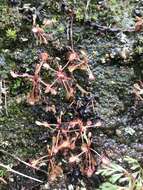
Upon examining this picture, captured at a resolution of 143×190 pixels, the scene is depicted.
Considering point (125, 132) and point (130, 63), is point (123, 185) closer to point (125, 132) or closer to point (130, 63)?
point (125, 132)

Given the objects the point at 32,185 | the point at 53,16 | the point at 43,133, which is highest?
the point at 53,16

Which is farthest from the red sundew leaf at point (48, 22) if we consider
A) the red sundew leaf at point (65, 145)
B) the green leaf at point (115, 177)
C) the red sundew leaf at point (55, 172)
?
the green leaf at point (115, 177)

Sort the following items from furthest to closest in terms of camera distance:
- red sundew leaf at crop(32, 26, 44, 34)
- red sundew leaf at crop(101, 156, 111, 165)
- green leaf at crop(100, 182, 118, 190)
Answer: red sundew leaf at crop(32, 26, 44, 34) → red sundew leaf at crop(101, 156, 111, 165) → green leaf at crop(100, 182, 118, 190)

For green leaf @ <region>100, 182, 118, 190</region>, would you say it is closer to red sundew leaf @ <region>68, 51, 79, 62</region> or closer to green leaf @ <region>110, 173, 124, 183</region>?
green leaf @ <region>110, 173, 124, 183</region>

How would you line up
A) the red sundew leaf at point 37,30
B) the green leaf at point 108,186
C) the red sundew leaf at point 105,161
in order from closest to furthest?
the green leaf at point 108,186 < the red sundew leaf at point 105,161 < the red sundew leaf at point 37,30

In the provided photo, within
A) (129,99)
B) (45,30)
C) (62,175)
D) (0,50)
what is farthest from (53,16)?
(62,175)

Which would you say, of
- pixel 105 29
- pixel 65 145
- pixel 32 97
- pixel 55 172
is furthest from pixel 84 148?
pixel 105 29

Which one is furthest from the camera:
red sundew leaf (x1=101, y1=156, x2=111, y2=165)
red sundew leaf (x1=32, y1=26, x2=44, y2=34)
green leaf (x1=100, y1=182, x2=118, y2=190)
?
red sundew leaf (x1=32, y1=26, x2=44, y2=34)

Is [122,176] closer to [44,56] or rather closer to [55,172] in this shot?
[55,172]

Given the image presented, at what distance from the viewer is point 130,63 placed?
4.38 m

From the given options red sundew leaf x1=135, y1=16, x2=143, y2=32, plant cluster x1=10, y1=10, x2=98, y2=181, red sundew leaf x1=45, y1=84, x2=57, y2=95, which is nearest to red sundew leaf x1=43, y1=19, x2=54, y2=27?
plant cluster x1=10, y1=10, x2=98, y2=181

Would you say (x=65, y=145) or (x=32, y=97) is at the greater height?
(x=32, y=97)

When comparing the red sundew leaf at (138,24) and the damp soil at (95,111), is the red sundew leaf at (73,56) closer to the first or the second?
the damp soil at (95,111)

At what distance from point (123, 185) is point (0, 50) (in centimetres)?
131
